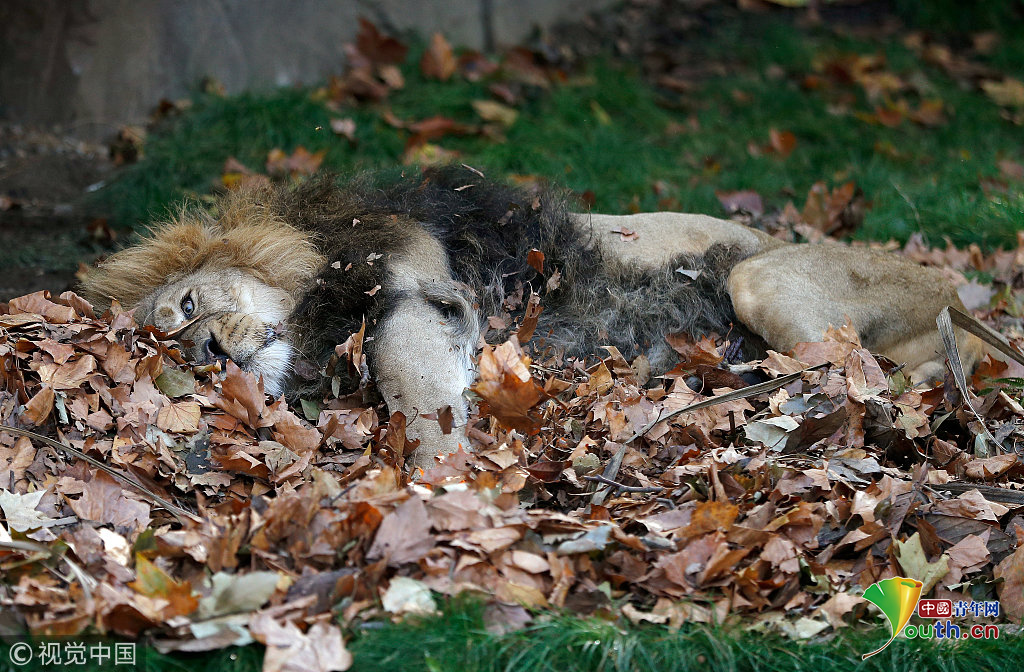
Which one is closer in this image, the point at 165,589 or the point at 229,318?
the point at 165,589

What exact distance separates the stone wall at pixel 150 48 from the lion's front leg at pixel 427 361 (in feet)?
13.1

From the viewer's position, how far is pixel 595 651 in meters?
2.55

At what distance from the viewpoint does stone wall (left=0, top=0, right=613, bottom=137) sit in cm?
644

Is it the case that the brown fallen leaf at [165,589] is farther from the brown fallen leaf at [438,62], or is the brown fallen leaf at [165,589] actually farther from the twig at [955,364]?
the brown fallen leaf at [438,62]

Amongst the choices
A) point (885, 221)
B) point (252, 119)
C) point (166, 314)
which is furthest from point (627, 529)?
point (252, 119)

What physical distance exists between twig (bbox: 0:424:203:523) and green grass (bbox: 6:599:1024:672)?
64 centimetres

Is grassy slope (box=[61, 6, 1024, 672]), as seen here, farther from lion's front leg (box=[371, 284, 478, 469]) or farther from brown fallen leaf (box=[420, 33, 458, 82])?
lion's front leg (box=[371, 284, 478, 469])

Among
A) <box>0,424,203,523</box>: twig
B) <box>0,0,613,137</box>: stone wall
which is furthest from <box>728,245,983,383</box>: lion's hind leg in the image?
<box>0,0,613,137</box>: stone wall

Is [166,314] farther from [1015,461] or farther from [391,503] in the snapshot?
[1015,461]

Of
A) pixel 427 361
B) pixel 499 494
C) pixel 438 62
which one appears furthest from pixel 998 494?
pixel 438 62

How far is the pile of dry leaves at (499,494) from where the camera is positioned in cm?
266

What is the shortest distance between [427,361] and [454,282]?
0.49 meters

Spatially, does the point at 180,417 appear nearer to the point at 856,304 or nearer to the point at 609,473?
the point at 609,473

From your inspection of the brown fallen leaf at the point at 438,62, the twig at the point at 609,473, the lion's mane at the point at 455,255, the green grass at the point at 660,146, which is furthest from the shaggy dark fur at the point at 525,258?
the brown fallen leaf at the point at 438,62
